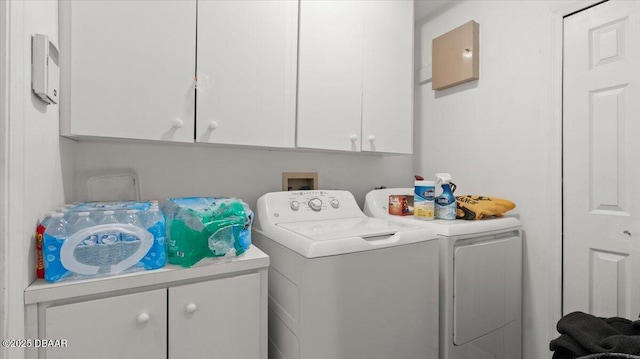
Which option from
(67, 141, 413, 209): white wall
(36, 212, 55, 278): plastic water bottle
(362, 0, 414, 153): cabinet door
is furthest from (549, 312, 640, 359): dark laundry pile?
(36, 212, 55, 278): plastic water bottle

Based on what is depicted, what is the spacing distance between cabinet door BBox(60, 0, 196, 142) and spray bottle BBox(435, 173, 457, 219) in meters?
1.31

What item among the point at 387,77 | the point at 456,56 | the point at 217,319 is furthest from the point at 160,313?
the point at 456,56

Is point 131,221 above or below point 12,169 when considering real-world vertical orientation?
below

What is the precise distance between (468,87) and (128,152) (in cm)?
215

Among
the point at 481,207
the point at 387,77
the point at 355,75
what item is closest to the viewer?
the point at 481,207

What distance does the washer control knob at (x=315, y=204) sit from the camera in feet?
5.32

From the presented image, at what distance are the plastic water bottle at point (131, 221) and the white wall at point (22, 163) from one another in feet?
0.74

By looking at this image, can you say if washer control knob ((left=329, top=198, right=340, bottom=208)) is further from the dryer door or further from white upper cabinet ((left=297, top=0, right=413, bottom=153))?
the dryer door

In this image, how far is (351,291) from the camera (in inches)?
43.7

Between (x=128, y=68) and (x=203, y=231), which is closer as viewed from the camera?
(x=203, y=231)

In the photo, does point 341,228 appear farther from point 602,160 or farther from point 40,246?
point 602,160

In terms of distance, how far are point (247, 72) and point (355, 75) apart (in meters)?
0.65

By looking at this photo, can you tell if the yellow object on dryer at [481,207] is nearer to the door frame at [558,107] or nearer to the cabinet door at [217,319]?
the door frame at [558,107]

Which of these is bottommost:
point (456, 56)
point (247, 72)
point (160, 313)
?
point (160, 313)
